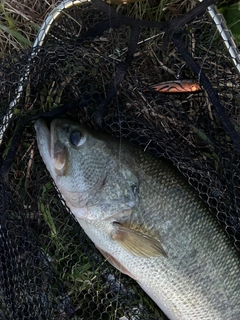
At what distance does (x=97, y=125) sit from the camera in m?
2.24

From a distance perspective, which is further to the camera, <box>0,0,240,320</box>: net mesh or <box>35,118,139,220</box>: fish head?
<box>0,0,240,320</box>: net mesh

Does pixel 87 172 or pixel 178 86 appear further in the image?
pixel 178 86

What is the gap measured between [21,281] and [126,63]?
1.29 meters

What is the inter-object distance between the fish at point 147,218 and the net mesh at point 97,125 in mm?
122

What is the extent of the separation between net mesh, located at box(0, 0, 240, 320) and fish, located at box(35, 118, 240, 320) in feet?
0.40

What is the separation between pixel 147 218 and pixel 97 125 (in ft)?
1.82

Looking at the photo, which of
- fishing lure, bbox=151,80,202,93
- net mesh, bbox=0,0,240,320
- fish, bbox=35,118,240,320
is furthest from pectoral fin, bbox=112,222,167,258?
fishing lure, bbox=151,80,202,93

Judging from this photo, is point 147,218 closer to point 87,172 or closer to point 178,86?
point 87,172

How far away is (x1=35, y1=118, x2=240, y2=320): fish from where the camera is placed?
2053mm

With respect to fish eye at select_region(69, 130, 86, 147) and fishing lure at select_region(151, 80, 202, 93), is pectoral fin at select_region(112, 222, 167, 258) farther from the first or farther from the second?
fishing lure at select_region(151, 80, 202, 93)

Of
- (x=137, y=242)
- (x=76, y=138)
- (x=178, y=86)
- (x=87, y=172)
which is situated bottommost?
(x=137, y=242)

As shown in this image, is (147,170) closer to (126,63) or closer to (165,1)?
(126,63)

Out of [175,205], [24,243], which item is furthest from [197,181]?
[24,243]

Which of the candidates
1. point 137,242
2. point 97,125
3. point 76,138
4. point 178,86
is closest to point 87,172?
point 76,138
